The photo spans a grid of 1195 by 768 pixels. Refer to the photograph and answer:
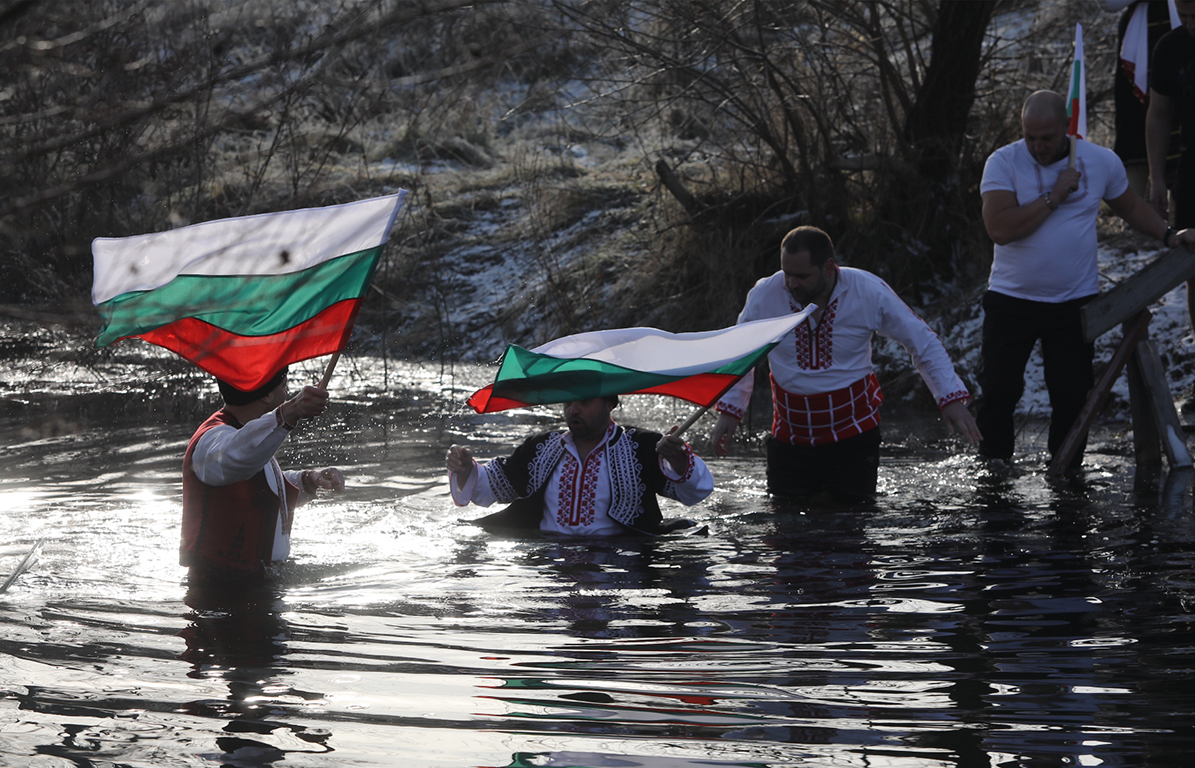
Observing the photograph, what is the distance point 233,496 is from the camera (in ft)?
18.1

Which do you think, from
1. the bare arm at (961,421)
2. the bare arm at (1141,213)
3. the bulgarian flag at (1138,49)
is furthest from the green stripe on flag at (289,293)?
the bulgarian flag at (1138,49)

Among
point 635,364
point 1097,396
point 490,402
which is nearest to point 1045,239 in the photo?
point 1097,396

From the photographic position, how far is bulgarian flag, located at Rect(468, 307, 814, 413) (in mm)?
6598

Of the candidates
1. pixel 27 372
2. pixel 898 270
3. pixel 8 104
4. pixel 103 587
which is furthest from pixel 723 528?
pixel 27 372

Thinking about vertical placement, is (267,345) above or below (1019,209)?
below

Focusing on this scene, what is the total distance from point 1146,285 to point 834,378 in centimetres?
211

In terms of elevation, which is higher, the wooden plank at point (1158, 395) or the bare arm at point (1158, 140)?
the bare arm at point (1158, 140)

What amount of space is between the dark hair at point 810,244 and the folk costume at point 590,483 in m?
1.34

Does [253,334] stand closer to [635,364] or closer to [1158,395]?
[635,364]

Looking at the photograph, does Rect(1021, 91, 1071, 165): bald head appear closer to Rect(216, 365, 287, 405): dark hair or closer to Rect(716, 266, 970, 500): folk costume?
Rect(716, 266, 970, 500): folk costume

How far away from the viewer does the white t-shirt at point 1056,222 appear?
25.0 feet

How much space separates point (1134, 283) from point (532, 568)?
14.0 ft

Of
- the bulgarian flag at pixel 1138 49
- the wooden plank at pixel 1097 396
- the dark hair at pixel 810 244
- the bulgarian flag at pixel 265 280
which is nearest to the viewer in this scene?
the bulgarian flag at pixel 265 280

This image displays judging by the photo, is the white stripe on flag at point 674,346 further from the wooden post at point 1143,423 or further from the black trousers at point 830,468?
the wooden post at point 1143,423
